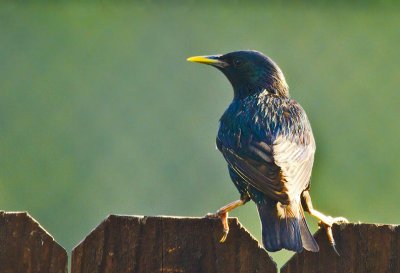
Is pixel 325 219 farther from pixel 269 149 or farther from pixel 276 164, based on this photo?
pixel 269 149

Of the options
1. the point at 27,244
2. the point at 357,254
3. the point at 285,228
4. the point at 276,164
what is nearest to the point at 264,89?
the point at 276,164

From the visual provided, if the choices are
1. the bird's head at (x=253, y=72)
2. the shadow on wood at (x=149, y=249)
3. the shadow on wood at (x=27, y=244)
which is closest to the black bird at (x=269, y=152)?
the bird's head at (x=253, y=72)

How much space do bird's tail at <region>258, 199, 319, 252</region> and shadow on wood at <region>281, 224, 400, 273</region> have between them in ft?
0.17

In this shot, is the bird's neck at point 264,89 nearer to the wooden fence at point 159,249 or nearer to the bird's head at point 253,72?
the bird's head at point 253,72

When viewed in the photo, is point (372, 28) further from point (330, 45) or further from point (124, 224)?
point (124, 224)

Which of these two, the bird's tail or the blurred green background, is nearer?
the bird's tail

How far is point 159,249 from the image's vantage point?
4.48 m

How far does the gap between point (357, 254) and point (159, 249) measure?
708 mm

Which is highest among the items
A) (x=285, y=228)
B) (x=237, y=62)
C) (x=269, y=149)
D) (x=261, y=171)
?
(x=237, y=62)

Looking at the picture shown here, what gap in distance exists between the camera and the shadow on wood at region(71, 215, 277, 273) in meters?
4.48

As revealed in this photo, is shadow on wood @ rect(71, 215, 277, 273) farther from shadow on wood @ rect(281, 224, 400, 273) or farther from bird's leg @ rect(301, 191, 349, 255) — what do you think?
bird's leg @ rect(301, 191, 349, 255)

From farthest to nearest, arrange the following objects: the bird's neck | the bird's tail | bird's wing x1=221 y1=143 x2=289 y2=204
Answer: the bird's neck
bird's wing x1=221 y1=143 x2=289 y2=204
the bird's tail

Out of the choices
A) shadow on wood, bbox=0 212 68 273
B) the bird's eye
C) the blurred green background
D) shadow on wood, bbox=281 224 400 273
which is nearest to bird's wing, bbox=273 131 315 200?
shadow on wood, bbox=281 224 400 273

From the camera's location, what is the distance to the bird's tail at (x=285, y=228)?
4742 mm
